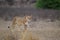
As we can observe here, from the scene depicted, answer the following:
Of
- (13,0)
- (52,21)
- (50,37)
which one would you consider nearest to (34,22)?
(52,21)

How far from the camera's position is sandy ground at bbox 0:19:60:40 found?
8.89 metres

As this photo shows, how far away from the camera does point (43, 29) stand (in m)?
10.2

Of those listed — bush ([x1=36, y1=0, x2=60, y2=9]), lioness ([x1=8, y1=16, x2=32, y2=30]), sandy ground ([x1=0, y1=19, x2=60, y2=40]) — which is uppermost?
lioness ([x1=8, y1=16, x2=32, y2=30])

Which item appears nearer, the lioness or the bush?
the lioness

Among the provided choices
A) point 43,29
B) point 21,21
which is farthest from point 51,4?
point 21,21

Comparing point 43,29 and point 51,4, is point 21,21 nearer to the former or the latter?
point 43,29

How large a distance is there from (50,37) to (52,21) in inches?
133

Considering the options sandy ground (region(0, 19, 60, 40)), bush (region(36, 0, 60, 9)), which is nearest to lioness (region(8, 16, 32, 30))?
sandy ground (region(0, 19, 60, 40))

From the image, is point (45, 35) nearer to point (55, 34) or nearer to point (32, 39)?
point (55, 34)

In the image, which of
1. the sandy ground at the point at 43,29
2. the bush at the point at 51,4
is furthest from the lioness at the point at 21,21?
the bush at the point at 51,4

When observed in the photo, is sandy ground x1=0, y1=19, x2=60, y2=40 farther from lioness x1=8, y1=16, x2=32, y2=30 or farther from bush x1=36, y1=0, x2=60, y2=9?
bush x1=36, y1=0, x2=60, y2=9

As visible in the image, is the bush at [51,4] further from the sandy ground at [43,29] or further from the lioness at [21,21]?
the lioness at [21,21]

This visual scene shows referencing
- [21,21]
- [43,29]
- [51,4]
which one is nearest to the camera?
[21,21]

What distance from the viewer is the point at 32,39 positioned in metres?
7.49
